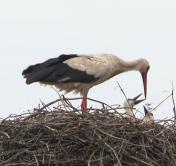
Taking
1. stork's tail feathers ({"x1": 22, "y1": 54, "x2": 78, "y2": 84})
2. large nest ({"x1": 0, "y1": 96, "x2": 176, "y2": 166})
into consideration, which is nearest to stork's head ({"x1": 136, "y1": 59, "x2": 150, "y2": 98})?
stork's tail feathers ({"x1": 22, "y1": 54, "x2": 78, "y2": 84})

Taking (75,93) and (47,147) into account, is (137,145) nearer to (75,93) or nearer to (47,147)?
(47,147)

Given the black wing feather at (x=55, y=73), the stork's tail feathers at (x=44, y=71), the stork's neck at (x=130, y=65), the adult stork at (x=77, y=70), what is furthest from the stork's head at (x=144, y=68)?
the stork's tail feathers at (x=44, y=71)

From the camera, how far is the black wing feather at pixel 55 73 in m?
9.09

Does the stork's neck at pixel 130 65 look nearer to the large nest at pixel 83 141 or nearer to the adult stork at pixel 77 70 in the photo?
the adult stork at pixel 77 70

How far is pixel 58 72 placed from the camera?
929 cm

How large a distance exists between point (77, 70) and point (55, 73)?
1.17 feet

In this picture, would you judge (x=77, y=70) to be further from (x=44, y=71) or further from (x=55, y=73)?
(x=44, y=71)

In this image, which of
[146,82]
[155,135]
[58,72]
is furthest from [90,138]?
[146,82]

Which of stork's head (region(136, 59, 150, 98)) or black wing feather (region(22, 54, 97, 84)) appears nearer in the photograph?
black wing feather (region(22, 54, 97, 84))

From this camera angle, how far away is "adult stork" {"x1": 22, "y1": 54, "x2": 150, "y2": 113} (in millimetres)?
9219

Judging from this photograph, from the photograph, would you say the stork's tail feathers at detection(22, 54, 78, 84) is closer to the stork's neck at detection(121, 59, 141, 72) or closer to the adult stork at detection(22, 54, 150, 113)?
the adult stork at detection(22, 54, 150, 113)

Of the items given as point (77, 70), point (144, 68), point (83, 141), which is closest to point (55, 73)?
point (77, 70)

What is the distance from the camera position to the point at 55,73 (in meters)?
9.23

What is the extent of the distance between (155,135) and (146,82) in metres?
3.19
